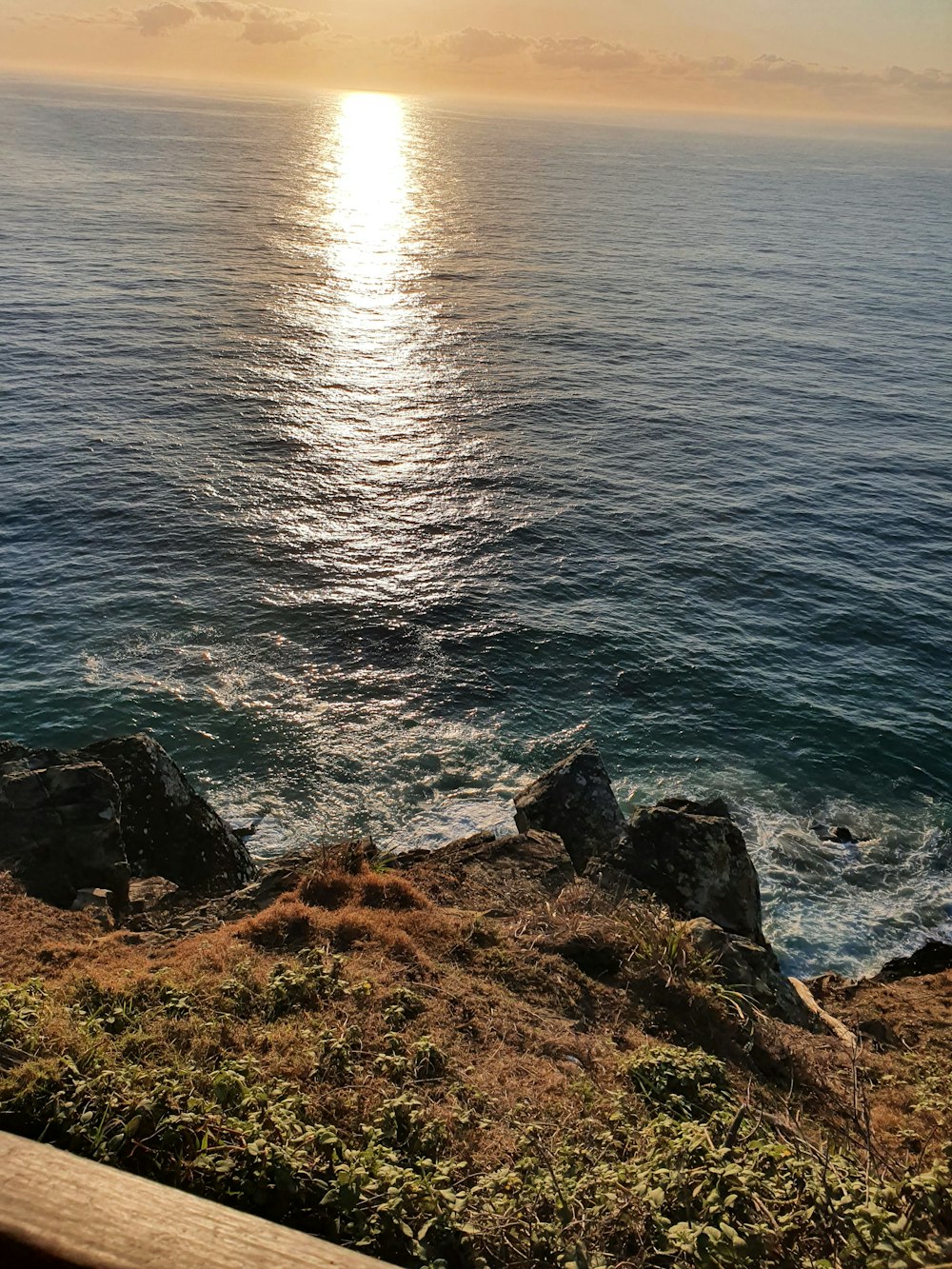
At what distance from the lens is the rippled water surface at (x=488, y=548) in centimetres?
2745

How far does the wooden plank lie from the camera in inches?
129

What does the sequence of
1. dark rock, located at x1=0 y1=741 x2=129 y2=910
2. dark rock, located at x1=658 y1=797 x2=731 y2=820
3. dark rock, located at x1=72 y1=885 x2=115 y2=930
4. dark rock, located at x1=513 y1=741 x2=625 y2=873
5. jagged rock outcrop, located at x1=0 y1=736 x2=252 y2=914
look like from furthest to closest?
1. dark rock, located at x1=658 y1=797 x2=731 y2=820
2. dark rock, located at x1=513 y1=741 x2=625 y2=873
3. jagged rock outcrop, located at x1=0 y1=736 x2=252 y2=914
4. dark rock, located at x1=0 y1=741 x2=129 y2=910
5. dark rock, located at x1=72 y1=885 x2=115 y2=930

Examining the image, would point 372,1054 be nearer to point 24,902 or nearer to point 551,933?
point 551,933

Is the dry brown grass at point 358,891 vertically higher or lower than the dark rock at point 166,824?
higher

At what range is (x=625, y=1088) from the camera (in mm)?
10492

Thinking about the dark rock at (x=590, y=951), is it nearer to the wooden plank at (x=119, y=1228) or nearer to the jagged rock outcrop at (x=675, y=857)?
the jagged rock outcrop at (x=675, y=857)

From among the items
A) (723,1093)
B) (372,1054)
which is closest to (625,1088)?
(723,1093)

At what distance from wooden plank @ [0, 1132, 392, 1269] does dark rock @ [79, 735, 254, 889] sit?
1609cm

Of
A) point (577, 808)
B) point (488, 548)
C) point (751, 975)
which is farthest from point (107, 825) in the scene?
point (488, 548)

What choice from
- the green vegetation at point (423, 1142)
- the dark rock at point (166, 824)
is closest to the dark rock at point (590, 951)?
the green vegetation at point (423, 1142)

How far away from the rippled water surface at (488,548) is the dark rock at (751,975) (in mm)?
7541

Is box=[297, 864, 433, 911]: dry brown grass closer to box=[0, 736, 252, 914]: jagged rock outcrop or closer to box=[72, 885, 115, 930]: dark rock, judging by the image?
box=[72, 885, 115, 930]: dark rock

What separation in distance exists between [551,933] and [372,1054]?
5.22 metres

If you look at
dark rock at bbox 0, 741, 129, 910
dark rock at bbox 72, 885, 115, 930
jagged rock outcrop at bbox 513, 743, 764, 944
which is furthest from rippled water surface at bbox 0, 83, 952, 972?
dark rock at bbox 72, 885, 115, 930
